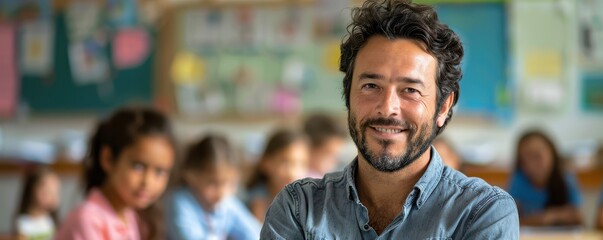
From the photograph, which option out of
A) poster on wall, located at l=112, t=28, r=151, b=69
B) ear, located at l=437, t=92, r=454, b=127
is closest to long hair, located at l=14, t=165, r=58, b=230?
poster on wall, located at l=112, t=28, r=151, b=69

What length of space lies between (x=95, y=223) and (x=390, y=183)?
4.54 ft

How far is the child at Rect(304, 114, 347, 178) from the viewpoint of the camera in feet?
15.6

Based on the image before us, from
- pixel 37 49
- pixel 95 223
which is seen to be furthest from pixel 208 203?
pixel 37 49

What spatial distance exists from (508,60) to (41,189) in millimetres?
3011

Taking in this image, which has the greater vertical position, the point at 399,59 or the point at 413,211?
the point at 399,59

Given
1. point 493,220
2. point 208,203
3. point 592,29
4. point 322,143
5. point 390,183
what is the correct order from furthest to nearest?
point 592,29 → point 322,143 → point 208,203 → point 390,183 → point 493,220

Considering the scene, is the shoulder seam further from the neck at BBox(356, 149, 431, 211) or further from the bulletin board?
the bulletin board

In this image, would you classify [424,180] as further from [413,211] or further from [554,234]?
[554,234]

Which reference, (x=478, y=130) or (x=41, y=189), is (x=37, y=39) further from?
(x=478, y=130)

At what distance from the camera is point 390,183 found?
1663mm

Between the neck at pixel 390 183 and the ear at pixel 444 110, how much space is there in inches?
2.4

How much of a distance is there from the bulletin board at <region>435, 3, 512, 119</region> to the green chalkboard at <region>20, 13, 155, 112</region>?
6.88 ft

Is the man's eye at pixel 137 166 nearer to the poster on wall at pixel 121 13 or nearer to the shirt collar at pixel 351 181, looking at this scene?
the shirt collar at pixel 351 181

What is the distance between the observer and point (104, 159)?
9.81ft
